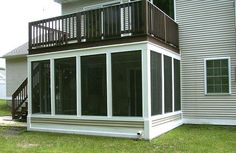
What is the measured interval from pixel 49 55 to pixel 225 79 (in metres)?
6.52

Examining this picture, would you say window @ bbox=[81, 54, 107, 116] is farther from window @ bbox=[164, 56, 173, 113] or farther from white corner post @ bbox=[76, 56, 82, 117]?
window @ bbox=[164, 56, 173, 113]

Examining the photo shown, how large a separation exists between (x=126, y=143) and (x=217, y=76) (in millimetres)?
4997

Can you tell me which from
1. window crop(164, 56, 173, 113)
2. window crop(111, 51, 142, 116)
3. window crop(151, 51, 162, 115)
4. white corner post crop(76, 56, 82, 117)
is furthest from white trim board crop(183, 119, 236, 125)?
white corner post crop(76, 56, 82, 117)

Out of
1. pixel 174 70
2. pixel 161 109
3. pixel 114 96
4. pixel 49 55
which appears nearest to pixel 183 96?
pixel 174 70

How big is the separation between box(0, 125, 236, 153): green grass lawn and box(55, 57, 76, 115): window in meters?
0.97

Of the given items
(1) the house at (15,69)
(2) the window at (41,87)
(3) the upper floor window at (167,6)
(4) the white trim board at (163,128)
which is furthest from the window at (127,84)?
(1) the house at (15,69)

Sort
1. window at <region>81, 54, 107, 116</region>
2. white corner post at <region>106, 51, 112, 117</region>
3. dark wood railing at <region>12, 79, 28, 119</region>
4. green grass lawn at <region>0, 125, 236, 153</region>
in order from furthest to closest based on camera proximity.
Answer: dark wood railing at <region>12, 79, 28, 119</region> < window at <region>81, 54, 107, 116</region> < white corner post at <region>106, 51, 112, 117</region> < green grass lawn at <region>0, 125, 236, 153</region>

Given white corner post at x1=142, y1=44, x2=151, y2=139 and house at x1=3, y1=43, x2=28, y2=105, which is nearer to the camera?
white corner post at x1=142, y1=44, x2=151, y2=139

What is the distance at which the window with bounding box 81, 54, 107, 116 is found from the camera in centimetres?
1052

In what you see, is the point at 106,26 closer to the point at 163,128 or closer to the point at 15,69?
the point at 163,128

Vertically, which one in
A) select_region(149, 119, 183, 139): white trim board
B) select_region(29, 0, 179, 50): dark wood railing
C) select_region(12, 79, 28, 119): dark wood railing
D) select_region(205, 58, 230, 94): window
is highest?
select_region(29, 0, 179, 50): dark wood railing

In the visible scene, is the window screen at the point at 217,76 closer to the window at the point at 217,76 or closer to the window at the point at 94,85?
the window at the point at 217,76

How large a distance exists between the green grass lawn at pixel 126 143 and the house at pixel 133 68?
0.54 meters

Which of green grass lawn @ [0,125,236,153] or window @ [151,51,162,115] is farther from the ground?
window @ [151,51,162,115]
